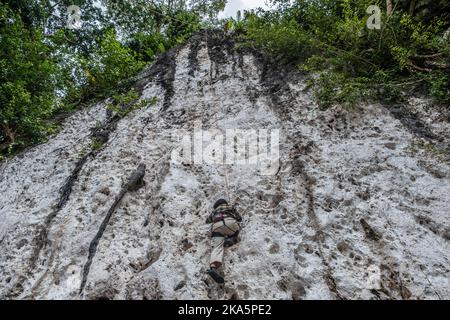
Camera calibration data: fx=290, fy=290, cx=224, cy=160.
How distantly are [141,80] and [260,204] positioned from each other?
5.43 metres

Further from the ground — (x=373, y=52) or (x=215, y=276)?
(x=373, y=52)

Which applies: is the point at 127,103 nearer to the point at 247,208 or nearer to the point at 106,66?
the point at 106,66

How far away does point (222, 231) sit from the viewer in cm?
416

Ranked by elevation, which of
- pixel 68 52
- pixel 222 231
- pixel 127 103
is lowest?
pixel 222 231

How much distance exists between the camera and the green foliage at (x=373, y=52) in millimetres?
5355

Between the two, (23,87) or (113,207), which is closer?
(113,207)

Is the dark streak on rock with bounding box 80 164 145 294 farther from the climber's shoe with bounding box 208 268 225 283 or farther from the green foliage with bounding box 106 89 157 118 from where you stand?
the green foliage with bounding box 106 89 157 118

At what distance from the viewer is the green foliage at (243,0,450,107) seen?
5.36 meters

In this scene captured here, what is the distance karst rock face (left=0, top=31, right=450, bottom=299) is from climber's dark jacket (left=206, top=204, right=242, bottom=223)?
164mm

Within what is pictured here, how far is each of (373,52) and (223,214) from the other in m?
4.72

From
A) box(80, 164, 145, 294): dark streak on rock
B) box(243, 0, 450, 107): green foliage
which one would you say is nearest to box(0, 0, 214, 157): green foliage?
box(80, 164, 145, 294): dark streak on rock

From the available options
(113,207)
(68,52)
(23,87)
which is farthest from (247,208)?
(68,52)

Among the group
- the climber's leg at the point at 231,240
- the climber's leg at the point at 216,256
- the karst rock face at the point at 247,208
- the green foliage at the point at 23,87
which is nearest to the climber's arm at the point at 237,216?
the karst rock face at the point at 247,208
